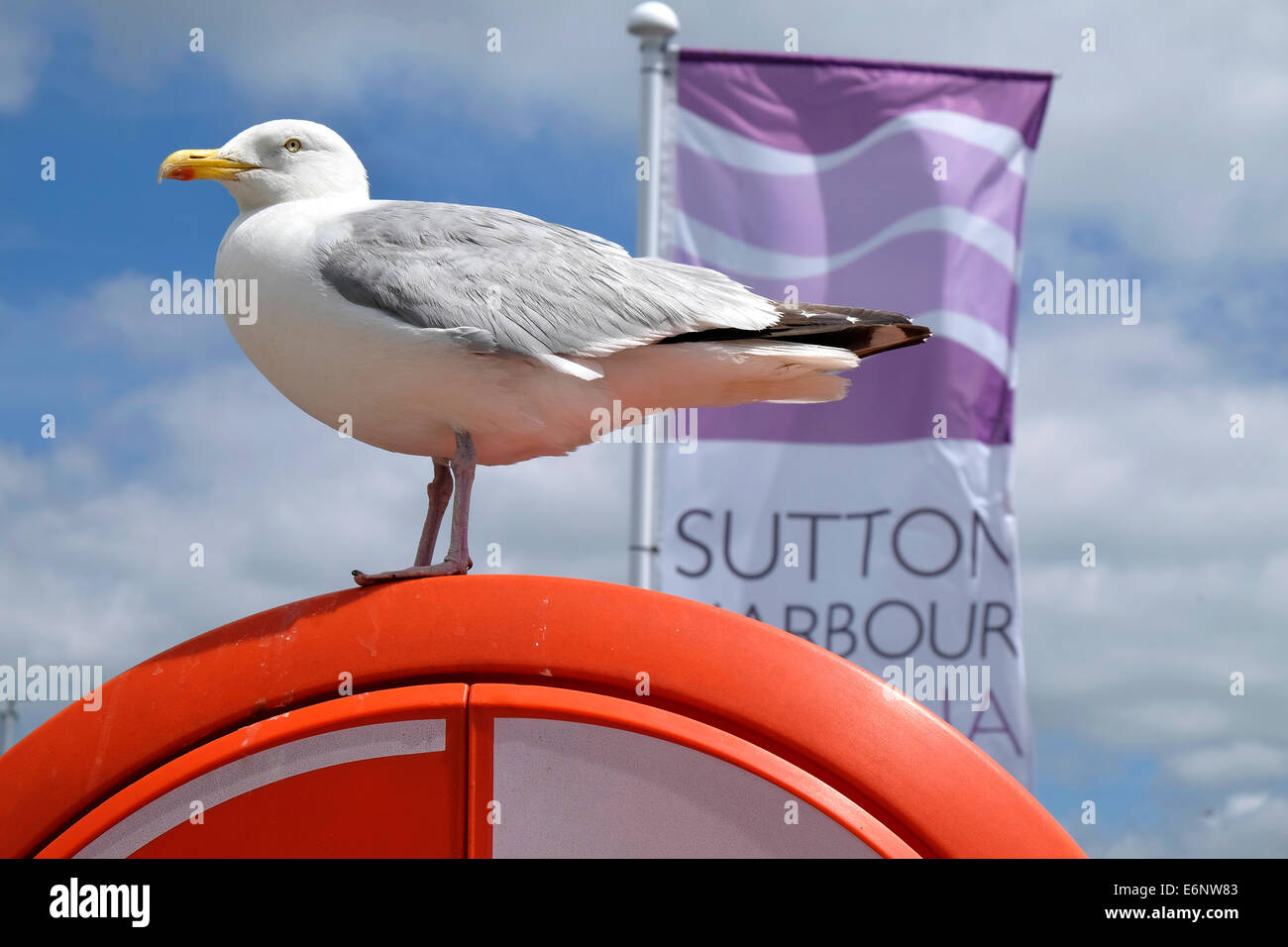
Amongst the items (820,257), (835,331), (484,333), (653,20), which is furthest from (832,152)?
(484,333)

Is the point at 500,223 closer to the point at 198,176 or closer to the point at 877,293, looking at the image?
the point at 198,176

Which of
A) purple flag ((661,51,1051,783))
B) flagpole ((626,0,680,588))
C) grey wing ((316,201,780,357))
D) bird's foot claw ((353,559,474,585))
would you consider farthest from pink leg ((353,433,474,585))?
purple flag ((661,51,1051,783))

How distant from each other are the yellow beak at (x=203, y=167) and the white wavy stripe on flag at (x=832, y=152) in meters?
5.19

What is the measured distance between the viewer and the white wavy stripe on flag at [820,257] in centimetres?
746

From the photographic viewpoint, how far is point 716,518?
7.33 meters

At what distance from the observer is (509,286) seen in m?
2.33

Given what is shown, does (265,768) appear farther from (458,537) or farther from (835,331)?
(835,331)

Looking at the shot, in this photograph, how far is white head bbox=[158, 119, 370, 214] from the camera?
102 inches

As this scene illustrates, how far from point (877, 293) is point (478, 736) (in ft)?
20.6

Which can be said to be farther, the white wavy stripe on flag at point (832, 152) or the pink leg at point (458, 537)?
the white wavy stripe on flag at point (832, 152)

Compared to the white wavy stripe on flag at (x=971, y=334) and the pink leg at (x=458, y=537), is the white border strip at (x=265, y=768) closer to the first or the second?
the pink leg at (x=458, y=537)

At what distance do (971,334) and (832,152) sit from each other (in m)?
1.52

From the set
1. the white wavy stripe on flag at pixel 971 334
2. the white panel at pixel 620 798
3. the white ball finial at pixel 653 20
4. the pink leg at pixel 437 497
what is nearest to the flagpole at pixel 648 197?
the white ball finial at pixel 653 20
